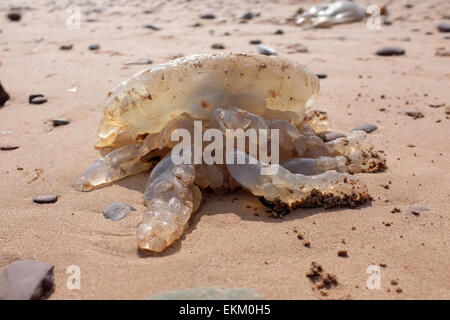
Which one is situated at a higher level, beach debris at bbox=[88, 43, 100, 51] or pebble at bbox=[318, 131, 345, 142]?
beach debris at bbox=[88, 43, 100, 51]

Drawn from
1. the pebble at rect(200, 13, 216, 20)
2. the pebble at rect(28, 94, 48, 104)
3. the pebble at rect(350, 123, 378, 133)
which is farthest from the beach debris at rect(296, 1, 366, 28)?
the pebble at rect(28, 94, 48, 104)

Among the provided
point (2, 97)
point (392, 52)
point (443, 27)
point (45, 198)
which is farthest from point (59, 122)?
point (443, 27)

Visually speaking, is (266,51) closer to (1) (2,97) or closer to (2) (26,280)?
(1) (2,97)

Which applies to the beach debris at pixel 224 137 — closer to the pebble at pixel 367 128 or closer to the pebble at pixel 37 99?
the pebble at pixel 367 128

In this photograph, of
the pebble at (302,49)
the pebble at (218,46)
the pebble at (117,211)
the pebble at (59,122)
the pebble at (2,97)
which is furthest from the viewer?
the pebble at (218,46)

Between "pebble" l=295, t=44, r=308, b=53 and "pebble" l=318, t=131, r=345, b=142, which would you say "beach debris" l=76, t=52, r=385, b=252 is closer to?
"pebble" l=318, t=131, r=345, b=142

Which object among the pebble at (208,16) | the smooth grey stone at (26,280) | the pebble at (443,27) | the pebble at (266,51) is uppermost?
the pebble at (208,16)

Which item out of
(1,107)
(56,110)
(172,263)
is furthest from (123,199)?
(1,107)

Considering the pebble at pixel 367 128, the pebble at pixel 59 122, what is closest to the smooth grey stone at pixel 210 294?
the pebble at pixel 367 128
